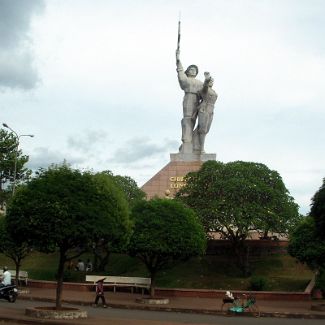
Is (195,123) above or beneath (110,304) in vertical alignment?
above

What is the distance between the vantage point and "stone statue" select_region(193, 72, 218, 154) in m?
49.8

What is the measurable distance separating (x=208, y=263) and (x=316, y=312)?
47.1 ft

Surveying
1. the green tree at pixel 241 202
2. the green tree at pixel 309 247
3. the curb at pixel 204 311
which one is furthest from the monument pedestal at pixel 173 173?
the curb at pixel 204 311

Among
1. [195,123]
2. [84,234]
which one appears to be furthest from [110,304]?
[195,123]

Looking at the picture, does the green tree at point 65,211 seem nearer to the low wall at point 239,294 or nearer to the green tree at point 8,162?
the low wall at point 239,294

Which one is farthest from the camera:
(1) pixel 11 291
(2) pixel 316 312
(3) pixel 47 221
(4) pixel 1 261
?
(4) pixel 1 261

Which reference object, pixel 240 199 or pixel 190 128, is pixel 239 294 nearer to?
pixel 240 199

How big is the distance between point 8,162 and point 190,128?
1585 centimetres

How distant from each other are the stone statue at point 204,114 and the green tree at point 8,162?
50.0ft

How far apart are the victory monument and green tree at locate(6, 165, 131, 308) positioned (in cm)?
3074

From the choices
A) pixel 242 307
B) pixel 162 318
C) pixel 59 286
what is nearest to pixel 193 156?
pixel 242 307

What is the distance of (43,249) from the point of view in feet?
61.6

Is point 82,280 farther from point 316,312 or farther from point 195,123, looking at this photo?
point 195,123

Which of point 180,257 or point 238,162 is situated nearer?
point 180,257
